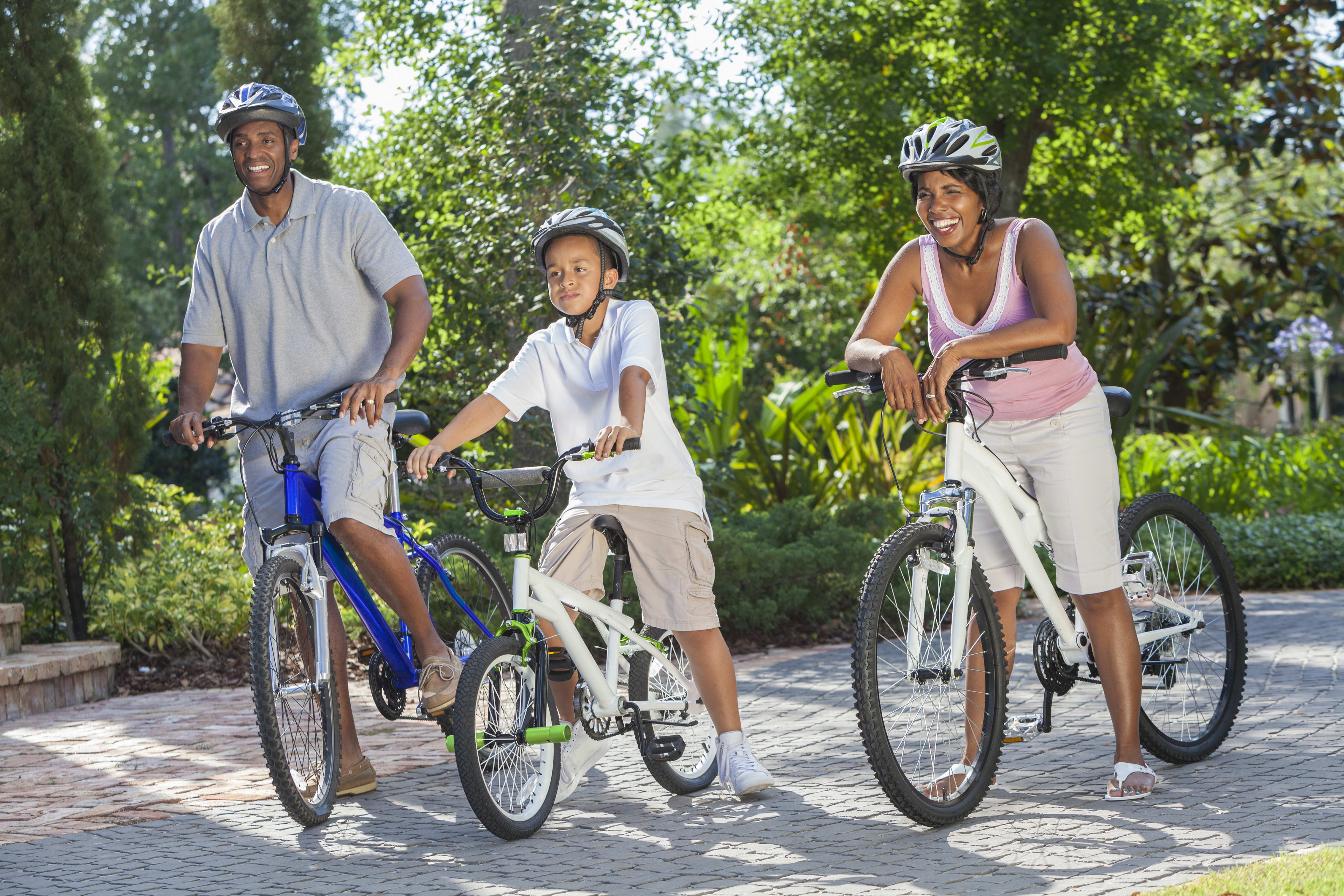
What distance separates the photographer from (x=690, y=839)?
12.8 feet

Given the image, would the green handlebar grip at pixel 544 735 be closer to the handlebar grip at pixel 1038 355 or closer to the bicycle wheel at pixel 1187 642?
the handlebar grip at pixel 1038 355

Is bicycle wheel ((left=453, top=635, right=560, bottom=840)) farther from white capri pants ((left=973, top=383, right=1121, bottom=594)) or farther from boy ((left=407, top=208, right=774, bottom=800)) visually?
white capri pants ((left=973, top=383, right=1121, bottom=594))

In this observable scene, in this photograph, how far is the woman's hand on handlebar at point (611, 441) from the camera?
12.1 ft

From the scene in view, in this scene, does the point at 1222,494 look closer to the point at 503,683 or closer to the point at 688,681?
the point at 688,681

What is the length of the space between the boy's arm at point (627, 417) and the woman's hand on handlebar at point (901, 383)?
2.28ft

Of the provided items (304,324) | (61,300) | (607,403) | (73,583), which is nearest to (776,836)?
(607,403)

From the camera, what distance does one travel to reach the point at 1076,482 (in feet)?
13.7

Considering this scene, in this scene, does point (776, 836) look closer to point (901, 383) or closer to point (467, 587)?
point (901, 383)

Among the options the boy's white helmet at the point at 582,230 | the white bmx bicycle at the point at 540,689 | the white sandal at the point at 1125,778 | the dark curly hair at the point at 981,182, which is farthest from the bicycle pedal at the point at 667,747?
the dark curly hair at the point at 981,182

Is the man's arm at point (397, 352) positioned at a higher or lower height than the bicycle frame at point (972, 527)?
higher

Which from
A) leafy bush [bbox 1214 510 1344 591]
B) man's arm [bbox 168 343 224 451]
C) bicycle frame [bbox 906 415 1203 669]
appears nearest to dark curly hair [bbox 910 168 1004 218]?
bicycle frame [bbox 906 415 1203 669]

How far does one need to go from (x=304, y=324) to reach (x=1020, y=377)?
2308 millimetres

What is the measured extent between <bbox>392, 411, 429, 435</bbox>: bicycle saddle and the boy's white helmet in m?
0.79

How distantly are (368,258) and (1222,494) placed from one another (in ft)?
30.7
